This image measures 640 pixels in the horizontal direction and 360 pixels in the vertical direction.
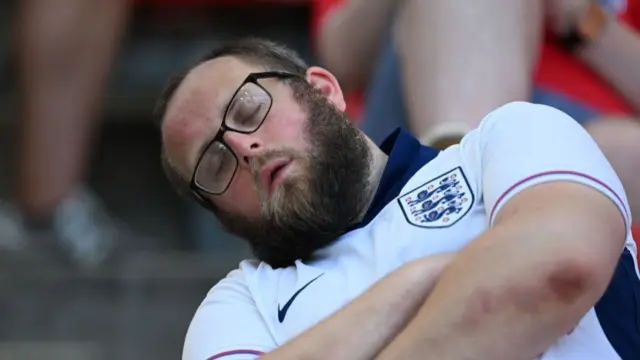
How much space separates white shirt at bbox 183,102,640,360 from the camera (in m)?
0.70

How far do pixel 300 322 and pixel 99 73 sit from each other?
1218 mm

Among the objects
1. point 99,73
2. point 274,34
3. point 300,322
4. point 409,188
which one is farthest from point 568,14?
point 274,34

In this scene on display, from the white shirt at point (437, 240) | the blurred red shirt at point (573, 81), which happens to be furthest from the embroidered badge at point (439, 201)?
the blurred red shirt at point (573, 81)

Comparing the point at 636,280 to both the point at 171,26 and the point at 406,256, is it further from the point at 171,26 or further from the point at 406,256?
the point at 171,26

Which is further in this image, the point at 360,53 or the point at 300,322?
the point at 360,53

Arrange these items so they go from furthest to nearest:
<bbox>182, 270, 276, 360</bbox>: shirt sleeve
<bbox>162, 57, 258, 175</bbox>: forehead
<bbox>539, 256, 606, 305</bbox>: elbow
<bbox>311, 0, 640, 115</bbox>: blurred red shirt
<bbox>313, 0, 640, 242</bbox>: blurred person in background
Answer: <bbox>311, 0, 640, 115</bbox>: blurred red shirt < <bbox>313, 0, 640, 242</bbox>: blurred person in background < <bbox>162, 57, 258, 175</bbox>: forehead < <bbox>182, 270, 276, 360</bbox>: shirt sleeve < <bbox>539, 256, 606, 305</bbox>: elbow

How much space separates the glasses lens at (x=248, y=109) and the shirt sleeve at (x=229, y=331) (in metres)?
→ 0.13

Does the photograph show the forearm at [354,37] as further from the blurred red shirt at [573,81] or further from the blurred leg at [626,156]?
the blurred leg at [626,156]

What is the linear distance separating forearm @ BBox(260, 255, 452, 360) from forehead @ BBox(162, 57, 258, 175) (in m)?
0.24

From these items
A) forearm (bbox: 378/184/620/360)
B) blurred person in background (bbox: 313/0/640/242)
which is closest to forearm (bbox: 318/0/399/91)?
blurred person in background (bbox: 313/0/640/242)

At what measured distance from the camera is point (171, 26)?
7.41ft

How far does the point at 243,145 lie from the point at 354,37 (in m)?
0.44

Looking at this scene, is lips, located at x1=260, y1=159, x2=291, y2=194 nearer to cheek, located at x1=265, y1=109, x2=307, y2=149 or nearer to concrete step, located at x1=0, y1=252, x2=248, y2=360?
cheek, located at x1=265, y1=109, x2=307, y2=149

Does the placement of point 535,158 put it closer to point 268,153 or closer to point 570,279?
point 570,279
